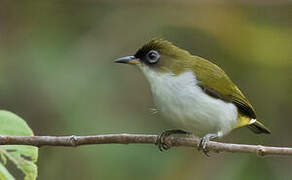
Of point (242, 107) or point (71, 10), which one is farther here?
point (71, 10)

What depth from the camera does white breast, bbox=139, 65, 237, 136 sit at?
414cm

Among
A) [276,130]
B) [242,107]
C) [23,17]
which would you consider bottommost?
[276,130]

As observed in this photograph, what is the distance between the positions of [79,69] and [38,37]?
2.01ft

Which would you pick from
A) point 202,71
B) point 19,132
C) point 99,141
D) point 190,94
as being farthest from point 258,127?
point 19,132

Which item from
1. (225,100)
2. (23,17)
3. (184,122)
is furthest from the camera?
(23,17)

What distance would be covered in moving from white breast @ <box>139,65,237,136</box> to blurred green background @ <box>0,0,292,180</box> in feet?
5.64

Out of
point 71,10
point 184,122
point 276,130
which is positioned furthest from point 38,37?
point 184,122

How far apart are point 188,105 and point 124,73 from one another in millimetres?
3156

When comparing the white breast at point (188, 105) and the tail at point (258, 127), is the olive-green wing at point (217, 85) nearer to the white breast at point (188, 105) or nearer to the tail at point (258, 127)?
the white breast at point (188, 105)

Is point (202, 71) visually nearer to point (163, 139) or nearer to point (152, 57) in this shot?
point (152, 57)

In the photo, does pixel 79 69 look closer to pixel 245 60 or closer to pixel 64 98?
pixel 64 98

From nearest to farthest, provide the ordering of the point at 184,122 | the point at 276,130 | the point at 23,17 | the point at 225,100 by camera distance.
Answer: the point at 184,122
the point at 225,100
the point at 276,130
the point at 23,17

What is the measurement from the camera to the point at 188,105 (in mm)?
4156

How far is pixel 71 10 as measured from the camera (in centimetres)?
749
